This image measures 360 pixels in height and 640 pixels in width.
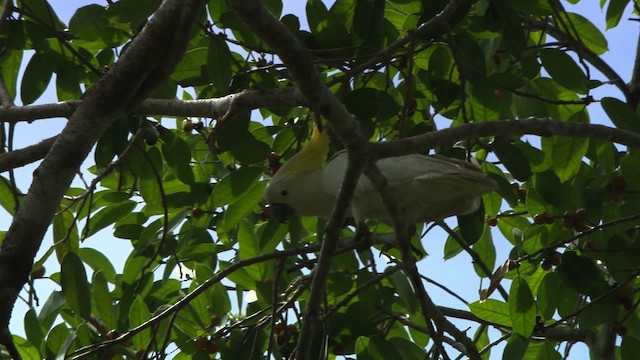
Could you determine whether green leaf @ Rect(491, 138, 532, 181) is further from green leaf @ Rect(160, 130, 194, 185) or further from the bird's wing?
green leaf @ Rect(160, 130, 194, 185)

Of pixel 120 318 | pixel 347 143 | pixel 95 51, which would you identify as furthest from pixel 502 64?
pixel 120 318

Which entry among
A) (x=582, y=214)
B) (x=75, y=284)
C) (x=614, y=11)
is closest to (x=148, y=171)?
(x=75, y=284)

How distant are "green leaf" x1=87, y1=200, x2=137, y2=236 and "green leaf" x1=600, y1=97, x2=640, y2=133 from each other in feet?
6.74

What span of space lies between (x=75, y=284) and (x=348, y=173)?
3.54ft

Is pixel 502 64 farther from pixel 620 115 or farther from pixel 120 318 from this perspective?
pixel 120 318

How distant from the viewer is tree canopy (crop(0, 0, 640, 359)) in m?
2.60

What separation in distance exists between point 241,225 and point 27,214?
173 centimetres

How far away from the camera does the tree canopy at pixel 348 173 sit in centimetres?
260

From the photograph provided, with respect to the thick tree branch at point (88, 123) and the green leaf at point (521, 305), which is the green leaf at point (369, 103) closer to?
the green leaf at point (521, 305)

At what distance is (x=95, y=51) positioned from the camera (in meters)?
3.19

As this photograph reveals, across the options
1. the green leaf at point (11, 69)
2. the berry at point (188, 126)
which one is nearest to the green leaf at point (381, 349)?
the berry at point (188, 126)

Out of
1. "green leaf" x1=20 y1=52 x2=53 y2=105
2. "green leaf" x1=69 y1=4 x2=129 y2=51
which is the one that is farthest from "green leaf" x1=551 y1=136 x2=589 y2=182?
"green leaf" x1=20 y1=52 x2=53 y2=105

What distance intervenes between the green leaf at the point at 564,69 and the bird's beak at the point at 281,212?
111 centimetres

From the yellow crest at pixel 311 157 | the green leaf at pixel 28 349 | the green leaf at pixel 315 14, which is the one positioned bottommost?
the green leaf at pixel 28 349
